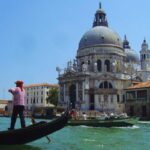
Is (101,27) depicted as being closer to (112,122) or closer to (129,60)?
(129,60)

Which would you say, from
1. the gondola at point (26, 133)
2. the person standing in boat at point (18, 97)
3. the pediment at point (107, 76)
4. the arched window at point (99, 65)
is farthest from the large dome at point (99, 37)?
the person standing in boat at point (18, 97)

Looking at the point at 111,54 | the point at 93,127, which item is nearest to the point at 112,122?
the point at 93,127

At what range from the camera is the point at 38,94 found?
93375mm

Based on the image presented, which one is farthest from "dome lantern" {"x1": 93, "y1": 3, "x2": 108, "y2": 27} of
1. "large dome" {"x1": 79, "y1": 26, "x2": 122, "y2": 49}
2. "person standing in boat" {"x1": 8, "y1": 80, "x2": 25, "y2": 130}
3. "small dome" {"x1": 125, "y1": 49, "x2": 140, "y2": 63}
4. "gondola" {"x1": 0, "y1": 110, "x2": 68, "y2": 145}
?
"person standing in boat" {"x1": 8, "y1": 80, "x2": 25, "y2": 130}

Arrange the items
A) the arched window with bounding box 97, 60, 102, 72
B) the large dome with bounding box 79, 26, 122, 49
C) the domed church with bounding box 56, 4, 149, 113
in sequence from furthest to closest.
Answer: the large dome with bounding box 79, 26, 122, 49, the arched window with bounding box 97, 60, 102, 72, the domed church with bounding box 56, 4, 149, 113

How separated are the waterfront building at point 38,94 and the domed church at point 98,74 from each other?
800 inches

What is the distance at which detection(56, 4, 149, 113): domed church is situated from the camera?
2559 inches

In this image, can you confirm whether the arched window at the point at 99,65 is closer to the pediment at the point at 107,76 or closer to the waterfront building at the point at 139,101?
the pediment at the point at 107,76

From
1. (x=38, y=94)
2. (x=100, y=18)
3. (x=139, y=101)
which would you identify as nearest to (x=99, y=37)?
(x=100, y=18)

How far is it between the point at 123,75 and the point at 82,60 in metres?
8.18

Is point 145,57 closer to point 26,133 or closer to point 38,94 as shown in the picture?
point 38,94

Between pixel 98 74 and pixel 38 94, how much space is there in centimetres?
3059

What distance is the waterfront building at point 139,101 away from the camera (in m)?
48.8

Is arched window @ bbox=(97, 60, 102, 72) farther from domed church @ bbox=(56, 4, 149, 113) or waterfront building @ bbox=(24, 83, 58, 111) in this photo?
waterfront building @ bbox=(24, 83, 58, 111)
